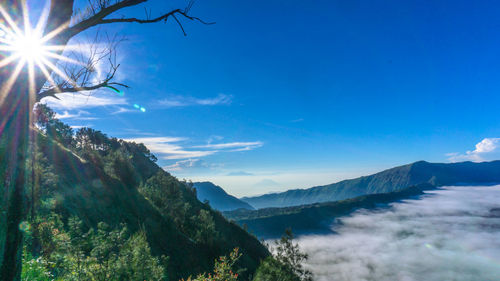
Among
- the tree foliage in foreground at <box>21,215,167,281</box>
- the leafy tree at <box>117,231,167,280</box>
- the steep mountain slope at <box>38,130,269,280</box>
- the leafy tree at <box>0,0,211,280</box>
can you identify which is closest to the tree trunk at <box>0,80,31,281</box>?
the leafy tree at <box>0,0,211,280</box>

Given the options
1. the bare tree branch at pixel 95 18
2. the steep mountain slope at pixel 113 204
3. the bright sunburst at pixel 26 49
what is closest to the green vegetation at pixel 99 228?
the steep mountain slope at pixel 113 204

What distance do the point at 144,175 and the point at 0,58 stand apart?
274 ft

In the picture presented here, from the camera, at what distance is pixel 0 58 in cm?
309

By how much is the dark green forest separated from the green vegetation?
0.6 inches

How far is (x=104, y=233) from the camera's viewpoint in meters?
7.38

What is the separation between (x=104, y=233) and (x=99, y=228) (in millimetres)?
11845

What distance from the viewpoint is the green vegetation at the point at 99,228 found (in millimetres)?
6312

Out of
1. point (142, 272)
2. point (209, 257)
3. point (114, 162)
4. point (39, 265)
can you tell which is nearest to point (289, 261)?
point (209, 257)

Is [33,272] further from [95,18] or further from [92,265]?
[95,18]

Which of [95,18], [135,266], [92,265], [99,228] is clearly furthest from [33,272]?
[99,228]

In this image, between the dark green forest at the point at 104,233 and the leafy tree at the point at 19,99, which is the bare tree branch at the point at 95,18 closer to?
the leafy tree at the point at 19,99

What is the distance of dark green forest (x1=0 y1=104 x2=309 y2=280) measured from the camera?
20.7 ft

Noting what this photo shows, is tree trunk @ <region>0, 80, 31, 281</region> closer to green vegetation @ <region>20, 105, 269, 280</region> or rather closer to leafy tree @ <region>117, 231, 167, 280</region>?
green vegetation @ <region>20, 105, 269, 280</region>

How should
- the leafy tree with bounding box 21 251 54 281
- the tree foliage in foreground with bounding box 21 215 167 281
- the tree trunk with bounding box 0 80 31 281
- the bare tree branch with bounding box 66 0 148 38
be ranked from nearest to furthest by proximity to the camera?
the tree trunk with bounding box 0 80 31 281
the bare tree branch with bounding box 66 0 148 38
the leafy tree with bounding box 21 251 54 281
the tree foliage in foreground with bounding box 21 215 167 281
